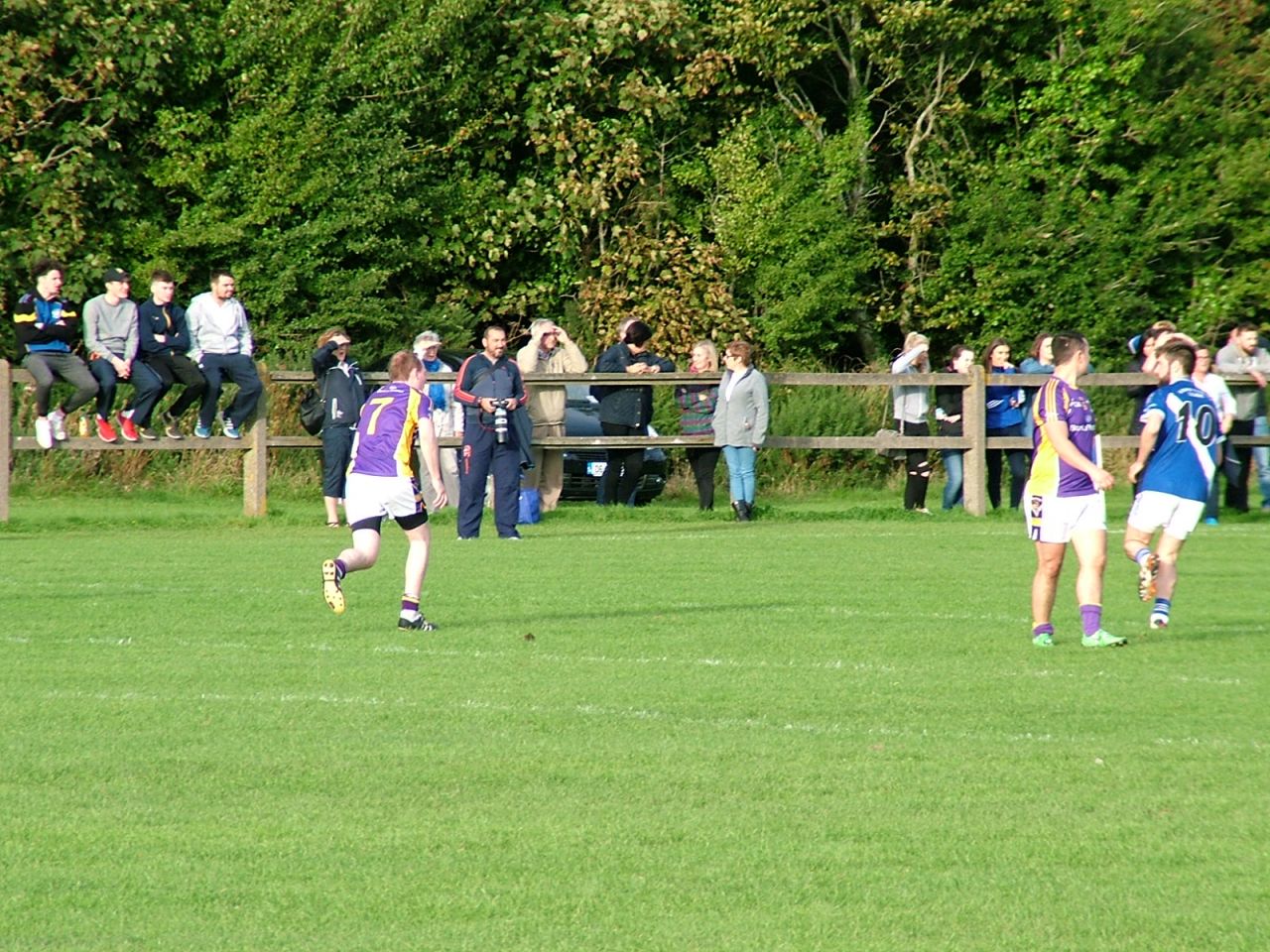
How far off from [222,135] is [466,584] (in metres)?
19.2

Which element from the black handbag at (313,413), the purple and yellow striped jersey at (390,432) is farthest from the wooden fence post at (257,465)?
the purple and yellow striped jersey at (390,432)

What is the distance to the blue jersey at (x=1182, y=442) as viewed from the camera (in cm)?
1252

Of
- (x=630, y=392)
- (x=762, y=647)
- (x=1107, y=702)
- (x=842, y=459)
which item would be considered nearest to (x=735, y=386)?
(x=630, y=392)

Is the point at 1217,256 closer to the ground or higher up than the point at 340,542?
higher up

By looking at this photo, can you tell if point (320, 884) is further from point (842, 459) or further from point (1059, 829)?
point (842, 459)

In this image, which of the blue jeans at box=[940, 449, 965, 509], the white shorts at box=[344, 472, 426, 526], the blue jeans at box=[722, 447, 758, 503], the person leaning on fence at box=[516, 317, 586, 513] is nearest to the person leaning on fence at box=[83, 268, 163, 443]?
the person leaning on fence at box=[516, 317, 586, 513]

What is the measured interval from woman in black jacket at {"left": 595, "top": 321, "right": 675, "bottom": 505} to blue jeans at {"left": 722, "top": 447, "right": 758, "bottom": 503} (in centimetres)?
135

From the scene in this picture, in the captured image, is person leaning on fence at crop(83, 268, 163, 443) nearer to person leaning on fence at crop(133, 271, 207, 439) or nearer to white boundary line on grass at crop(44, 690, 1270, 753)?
person leaning on fence at crop(133, 271, 207, 439)

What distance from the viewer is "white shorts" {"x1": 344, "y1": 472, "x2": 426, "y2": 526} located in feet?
39.9

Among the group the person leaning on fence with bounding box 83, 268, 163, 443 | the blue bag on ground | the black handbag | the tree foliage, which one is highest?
the tree foliage

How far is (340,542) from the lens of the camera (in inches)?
738

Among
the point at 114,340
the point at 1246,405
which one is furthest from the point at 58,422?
the point at 1246,405

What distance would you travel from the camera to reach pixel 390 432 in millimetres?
12242

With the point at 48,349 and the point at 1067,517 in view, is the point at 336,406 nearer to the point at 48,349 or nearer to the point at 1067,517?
the point at 48,349
